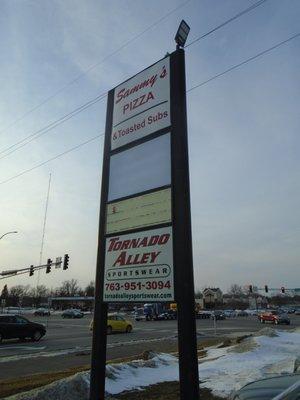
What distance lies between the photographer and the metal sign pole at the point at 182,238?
5.31 m

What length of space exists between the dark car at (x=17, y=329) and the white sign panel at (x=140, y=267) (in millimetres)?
19882

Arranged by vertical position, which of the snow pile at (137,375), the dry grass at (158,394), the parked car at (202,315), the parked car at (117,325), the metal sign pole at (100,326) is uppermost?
the parked car at (202,315)

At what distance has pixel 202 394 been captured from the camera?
26.5 ft

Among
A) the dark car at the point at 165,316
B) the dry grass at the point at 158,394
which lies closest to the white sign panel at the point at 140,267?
the dry grass at the point at 158,394

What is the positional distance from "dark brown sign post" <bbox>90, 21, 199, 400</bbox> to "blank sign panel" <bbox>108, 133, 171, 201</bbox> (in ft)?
0.05

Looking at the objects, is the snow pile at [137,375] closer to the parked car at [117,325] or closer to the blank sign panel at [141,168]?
the blank sign panel at [141,168]

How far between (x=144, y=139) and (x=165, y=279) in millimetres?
2447

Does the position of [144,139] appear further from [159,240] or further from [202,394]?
[202,394]

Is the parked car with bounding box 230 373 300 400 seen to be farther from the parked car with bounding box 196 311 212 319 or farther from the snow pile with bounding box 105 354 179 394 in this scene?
the parked car with bounding box 196 311 212 319

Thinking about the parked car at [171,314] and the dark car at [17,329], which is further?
→ the parked car at [171,314]

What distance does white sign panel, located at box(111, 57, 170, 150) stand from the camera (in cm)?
700

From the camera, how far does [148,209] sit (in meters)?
6.62

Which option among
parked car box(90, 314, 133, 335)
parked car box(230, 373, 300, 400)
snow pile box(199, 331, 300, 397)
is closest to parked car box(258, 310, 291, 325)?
parked car box(90, 314, 133, 335)

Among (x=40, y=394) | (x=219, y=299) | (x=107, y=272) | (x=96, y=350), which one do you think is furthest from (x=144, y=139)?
(x=219, y=299)
